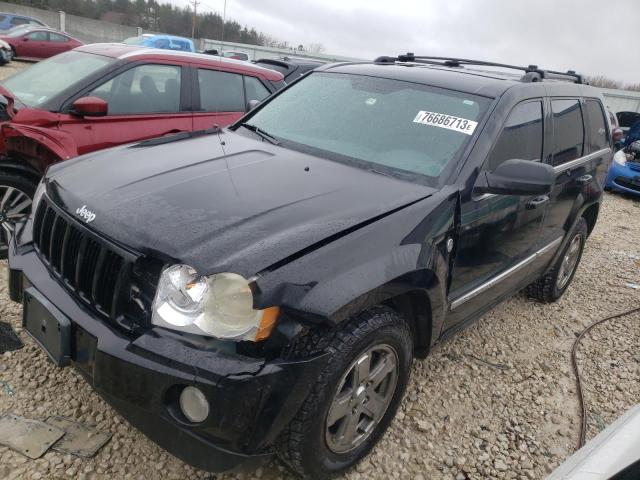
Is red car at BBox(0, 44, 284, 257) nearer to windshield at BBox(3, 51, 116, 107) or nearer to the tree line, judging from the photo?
windshield at BBox(3, 51, 116, 107)

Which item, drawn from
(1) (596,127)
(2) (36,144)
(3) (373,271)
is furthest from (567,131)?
(2) (36,144)

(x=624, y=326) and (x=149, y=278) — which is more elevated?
(x=149, y=278)

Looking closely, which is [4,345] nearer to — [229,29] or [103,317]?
[103,317]

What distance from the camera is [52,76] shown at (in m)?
4.48

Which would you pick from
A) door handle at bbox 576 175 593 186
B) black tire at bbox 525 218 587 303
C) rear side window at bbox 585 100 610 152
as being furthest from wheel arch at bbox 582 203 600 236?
rear side window at bbox 585 100 610 152

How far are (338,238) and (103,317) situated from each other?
3.13 feet

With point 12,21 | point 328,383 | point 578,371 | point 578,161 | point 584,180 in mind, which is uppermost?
point 578,161

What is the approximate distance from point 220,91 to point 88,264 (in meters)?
3.43

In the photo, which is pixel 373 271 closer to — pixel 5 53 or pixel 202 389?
pixel 202 389

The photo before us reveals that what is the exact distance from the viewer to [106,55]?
4527 millimetres

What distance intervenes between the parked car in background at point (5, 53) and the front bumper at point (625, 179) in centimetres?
1710

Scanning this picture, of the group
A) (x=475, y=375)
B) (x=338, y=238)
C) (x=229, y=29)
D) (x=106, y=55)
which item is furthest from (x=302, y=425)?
(x=229, y=29)

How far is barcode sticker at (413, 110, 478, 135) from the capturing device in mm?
2645

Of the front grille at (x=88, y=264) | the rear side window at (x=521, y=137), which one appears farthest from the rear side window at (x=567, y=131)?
the front grille at (x=88, y=264)
